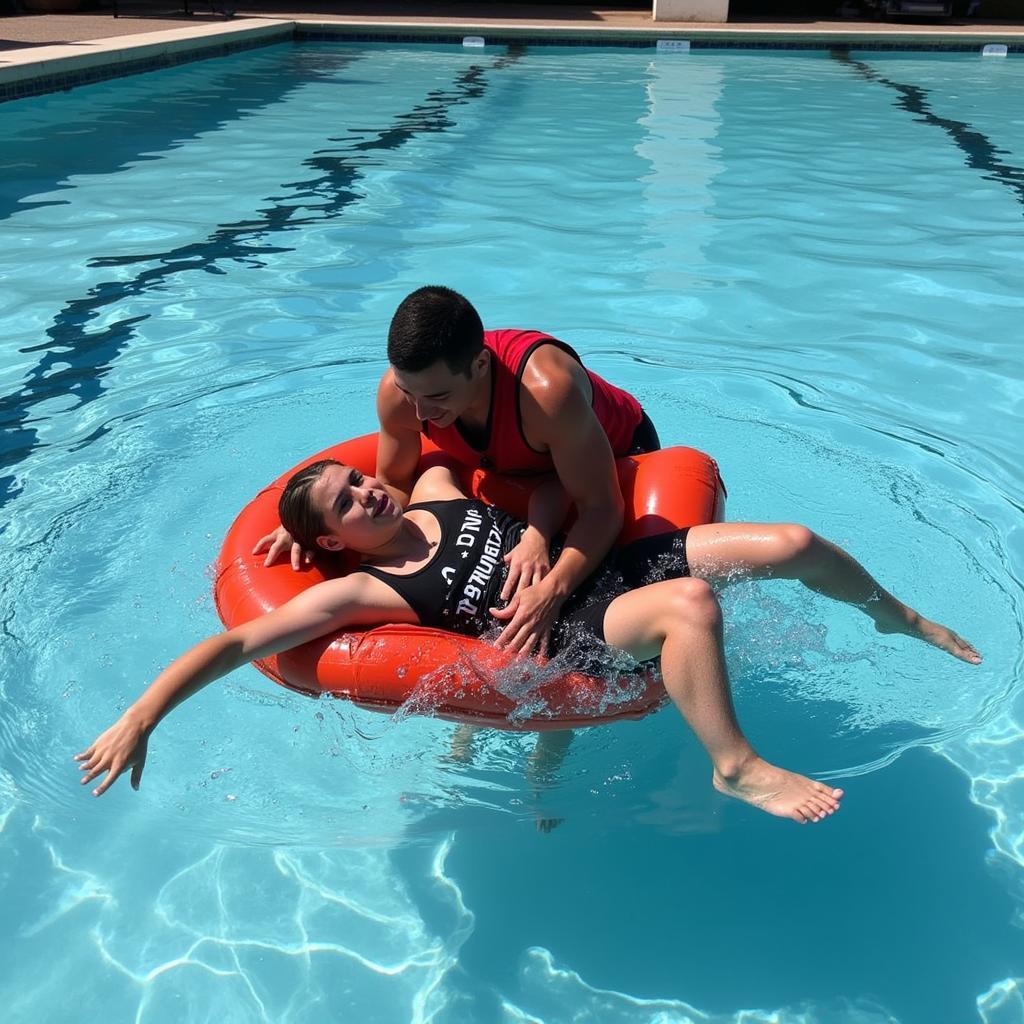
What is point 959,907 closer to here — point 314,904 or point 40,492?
point 314,904

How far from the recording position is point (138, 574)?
399 centimetres

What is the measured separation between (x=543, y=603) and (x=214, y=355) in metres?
3.50

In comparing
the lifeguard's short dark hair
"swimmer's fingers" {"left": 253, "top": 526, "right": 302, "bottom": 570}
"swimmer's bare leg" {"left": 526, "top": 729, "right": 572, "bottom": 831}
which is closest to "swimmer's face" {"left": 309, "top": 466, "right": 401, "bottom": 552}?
"swimmer's fingers" {"left": 253, "top": 526, "right": 302, "bottom": 570}

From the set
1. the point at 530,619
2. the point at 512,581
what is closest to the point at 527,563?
the point at 512,581

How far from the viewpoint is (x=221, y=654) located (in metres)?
2.57

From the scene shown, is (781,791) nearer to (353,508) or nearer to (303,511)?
(353,508)

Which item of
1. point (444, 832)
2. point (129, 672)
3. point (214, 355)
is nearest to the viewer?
point (444, 832)

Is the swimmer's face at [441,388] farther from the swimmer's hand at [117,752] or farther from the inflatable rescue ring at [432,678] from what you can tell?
the swimmer's hand at [117,752]

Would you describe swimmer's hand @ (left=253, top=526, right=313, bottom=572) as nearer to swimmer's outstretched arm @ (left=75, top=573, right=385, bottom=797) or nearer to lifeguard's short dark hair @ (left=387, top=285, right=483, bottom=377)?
swimmer's outstretched arm @ (left=75, top=573, right=385, bottom=797)

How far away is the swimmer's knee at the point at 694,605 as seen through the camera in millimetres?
2592

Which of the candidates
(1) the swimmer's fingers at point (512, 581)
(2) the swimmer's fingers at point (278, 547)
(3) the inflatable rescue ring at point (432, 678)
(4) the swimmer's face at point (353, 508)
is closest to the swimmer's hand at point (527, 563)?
(1) the swimmer's fingers at point (512, 581)

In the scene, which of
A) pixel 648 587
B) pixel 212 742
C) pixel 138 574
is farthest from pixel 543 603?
pixel 138 574

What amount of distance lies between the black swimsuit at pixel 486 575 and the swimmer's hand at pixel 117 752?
76 centimetres

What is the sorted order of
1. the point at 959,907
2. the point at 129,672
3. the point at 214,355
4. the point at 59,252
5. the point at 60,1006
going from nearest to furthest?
the point at 60,1006 → the point at 959,907 → the point at 129,672 → the point at 214,355 → the point at 59,252
